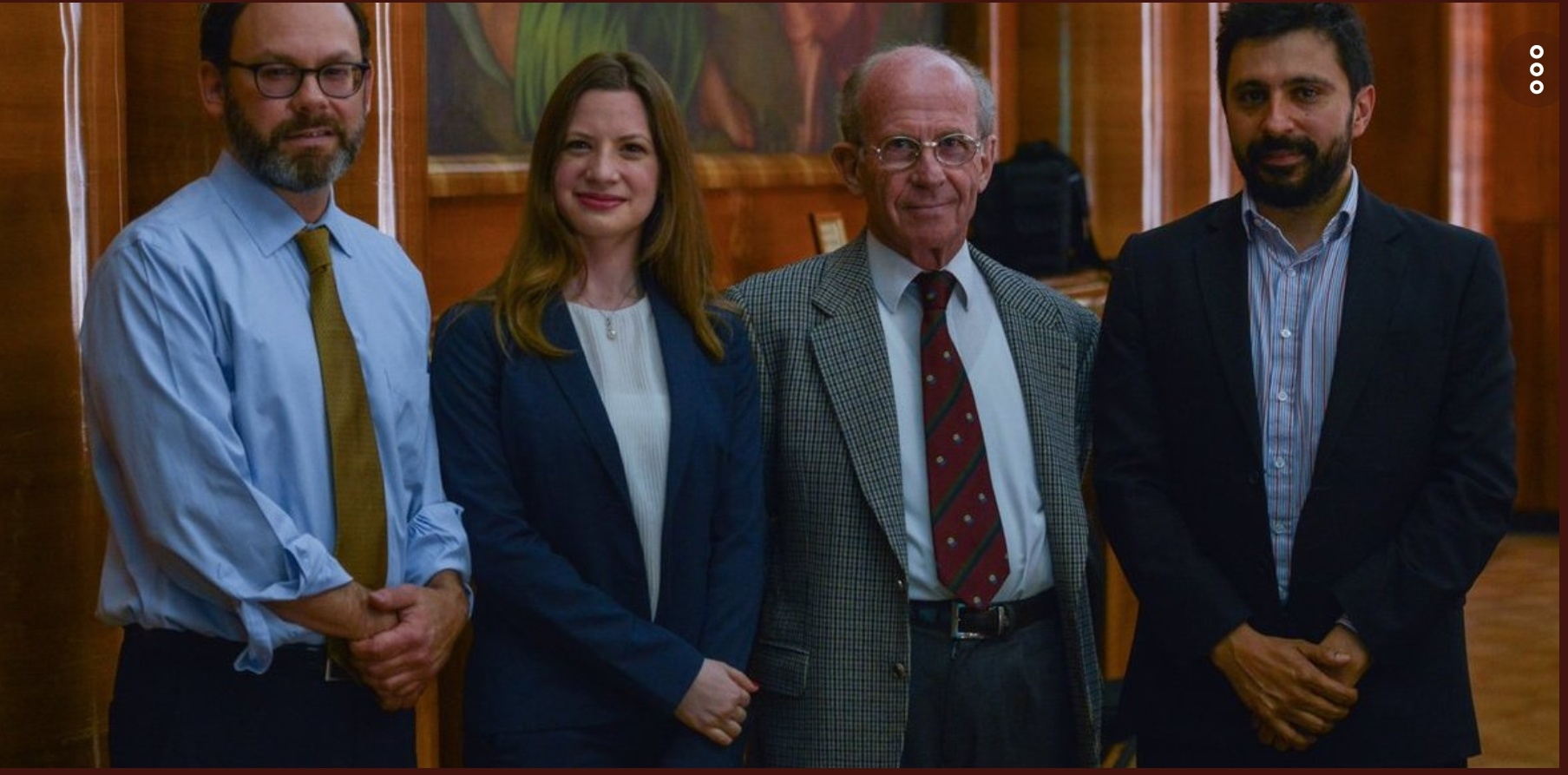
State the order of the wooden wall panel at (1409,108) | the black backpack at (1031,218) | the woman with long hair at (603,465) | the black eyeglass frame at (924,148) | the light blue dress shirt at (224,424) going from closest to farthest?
the light blue dress shirt at (224,424), the woman with long hair at (603,465), the black eyeglass frame at (924,148), the black backpack at (1031,218), the wooden wall panel at (1409,108)

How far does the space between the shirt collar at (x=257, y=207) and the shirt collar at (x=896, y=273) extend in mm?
830

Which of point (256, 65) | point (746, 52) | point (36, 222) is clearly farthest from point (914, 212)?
point (746, 52)

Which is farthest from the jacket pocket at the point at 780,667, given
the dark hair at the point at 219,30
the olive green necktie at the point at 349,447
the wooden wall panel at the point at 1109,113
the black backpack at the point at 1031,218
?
the wooden wall panel at the point at 1109,113

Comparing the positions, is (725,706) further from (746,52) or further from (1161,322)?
(746,52)

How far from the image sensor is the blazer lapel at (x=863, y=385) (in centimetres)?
274

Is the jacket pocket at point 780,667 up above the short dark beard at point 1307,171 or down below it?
below

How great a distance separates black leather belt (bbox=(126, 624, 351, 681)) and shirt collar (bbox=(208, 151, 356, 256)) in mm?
493

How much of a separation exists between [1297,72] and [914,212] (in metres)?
0.56

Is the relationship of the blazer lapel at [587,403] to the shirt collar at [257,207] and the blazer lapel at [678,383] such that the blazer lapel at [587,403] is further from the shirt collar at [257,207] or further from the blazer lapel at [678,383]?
the shirt collar at [257,207]

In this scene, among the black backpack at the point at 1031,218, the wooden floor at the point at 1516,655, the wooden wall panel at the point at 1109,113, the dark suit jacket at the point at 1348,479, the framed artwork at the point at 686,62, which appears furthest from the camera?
the wooden wall panel at the point at 1109,113

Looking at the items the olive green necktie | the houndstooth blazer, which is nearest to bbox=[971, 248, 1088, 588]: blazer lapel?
the houndstooth blazer

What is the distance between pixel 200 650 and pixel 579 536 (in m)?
0.50

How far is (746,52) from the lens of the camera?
604 centimetres

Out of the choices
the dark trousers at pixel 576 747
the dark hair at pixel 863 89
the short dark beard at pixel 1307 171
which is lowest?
the dark trousers at pixel 576 747
